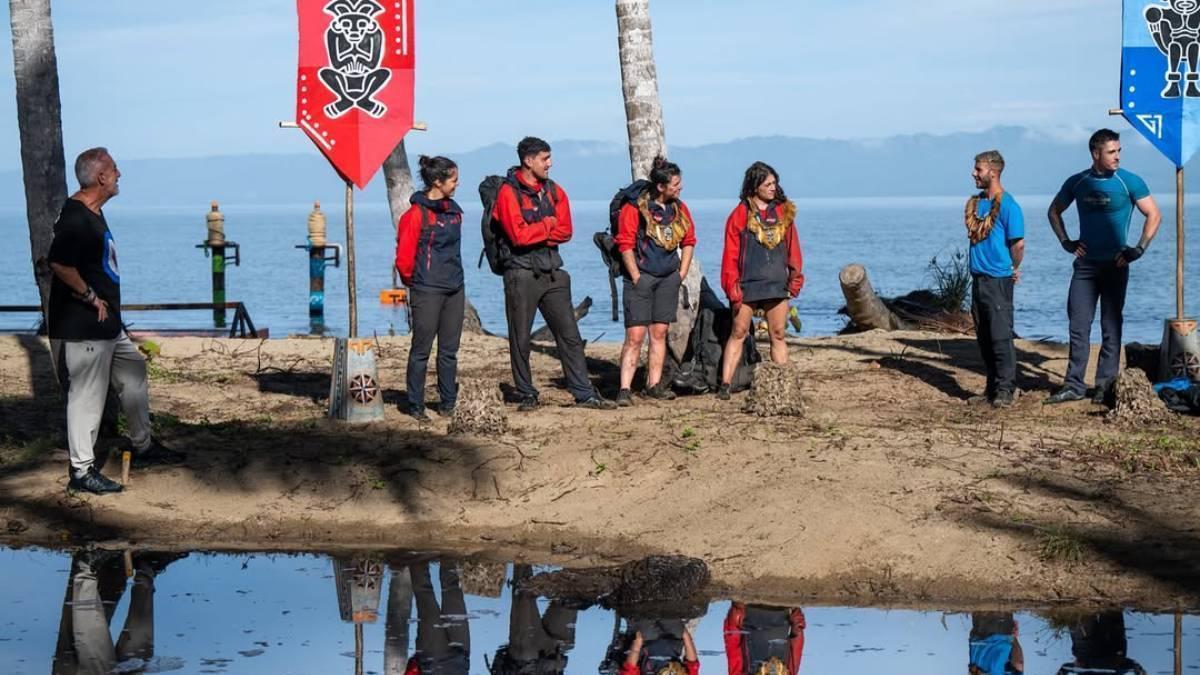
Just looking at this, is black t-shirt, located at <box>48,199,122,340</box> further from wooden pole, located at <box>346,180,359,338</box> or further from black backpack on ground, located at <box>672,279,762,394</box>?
black backpack on ground, located at <box>672,279,762,394</box>

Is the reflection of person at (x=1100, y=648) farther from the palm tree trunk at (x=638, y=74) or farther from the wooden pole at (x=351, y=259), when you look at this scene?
the palm tree trunk at (x=638, y=74)

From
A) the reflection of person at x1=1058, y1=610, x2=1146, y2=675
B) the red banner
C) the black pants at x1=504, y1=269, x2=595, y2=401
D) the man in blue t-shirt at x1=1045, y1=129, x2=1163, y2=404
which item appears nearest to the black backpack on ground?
the black pants at x1=504, y1=269, x2=595, y2=401

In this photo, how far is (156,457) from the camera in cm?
1118

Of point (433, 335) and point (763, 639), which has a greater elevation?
point (433, 335)

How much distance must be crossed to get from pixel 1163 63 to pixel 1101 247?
169cm

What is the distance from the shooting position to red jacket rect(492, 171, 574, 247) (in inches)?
480

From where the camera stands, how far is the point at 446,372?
1252 cm

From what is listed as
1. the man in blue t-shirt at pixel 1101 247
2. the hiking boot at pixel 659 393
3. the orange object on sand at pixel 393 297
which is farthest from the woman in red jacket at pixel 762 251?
the orange object on sand at pixel 393 297

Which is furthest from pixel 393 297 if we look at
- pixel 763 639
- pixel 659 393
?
pixel 763 639

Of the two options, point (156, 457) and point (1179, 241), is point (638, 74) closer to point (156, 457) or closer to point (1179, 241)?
point (1179, 241)

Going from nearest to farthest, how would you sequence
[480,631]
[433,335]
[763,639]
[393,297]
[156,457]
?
[763,639], [480,631], [156,457], [433,335], [393,297]

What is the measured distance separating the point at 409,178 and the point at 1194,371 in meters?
8.91

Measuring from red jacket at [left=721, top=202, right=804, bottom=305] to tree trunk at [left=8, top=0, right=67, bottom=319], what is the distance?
5.41 m

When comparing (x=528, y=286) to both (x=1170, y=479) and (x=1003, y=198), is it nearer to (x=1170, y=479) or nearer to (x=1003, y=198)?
(x=1003, y=198)
